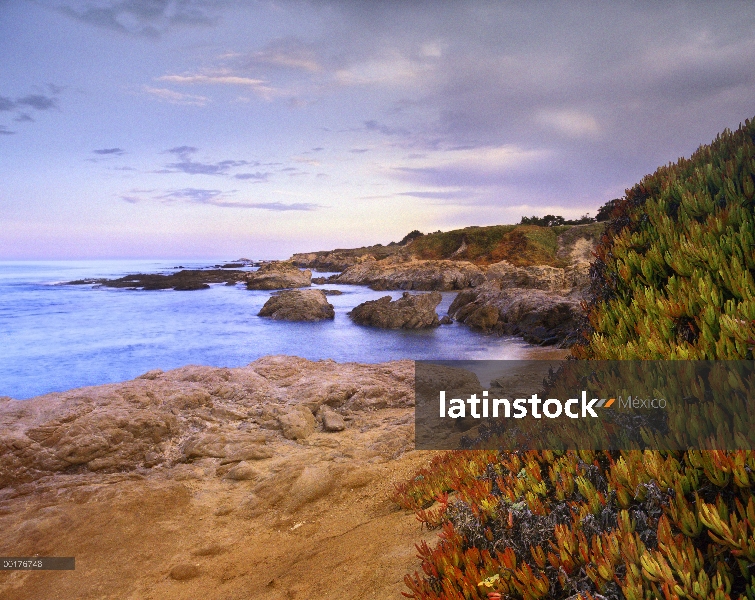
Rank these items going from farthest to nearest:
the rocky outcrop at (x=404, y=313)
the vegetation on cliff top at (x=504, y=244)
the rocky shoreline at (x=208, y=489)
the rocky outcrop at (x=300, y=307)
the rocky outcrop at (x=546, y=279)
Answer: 1. the vegetation on cliff top at (x=504, y=244)
2. the rocky outcrop at (x=546, y=279)
3. the rocky outcrop at (x=300, y=307)
4. the rocky outcrop at (x=404, y=313)
5. the rocky shoreline at (x=208, y=489)

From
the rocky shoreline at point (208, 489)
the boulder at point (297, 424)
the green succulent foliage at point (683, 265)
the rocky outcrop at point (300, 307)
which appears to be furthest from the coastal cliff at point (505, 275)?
the rocky outcrop at point (300, 307)

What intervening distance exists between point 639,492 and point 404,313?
2577 cm

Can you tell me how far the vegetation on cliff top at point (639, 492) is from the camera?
6.64 feet

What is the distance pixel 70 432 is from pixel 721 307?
31.6 feet

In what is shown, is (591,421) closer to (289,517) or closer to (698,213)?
(698,213)

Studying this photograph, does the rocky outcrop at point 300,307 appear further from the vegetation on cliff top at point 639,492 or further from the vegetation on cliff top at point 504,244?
the vegetation on cliff top at point 504,244

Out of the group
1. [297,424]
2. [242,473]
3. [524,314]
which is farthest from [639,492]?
[524,314]

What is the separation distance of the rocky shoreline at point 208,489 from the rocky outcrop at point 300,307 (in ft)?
66.3

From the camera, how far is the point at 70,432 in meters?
7.90

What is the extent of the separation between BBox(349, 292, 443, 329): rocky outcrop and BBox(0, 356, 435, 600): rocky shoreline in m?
17.0

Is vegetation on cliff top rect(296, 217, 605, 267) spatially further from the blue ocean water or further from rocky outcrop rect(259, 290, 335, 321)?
rocky outcrop rect(259, 290, 335, 321)

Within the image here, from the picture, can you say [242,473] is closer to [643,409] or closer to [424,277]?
[643,409]

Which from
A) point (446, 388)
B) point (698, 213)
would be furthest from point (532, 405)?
point (446, 388)

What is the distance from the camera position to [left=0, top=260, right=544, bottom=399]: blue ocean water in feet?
69.2
